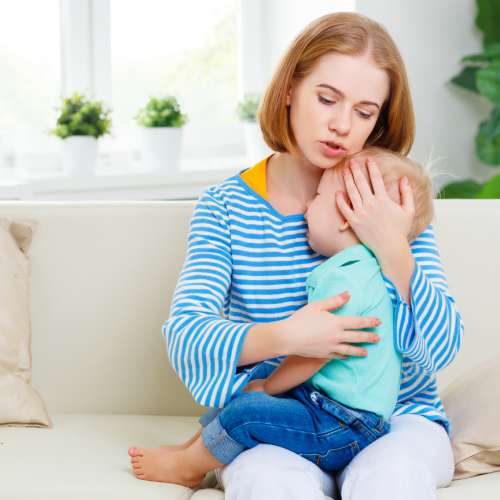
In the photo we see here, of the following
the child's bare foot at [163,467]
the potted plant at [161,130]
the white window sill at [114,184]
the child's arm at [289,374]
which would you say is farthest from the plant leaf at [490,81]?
the child's bare foot at [163,467]

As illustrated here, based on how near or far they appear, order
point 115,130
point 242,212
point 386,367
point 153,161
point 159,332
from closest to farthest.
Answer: point 386,367 → point 242,212 → point 159,332 → point 153,161 → point 115,130

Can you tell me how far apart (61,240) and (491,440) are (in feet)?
3.17

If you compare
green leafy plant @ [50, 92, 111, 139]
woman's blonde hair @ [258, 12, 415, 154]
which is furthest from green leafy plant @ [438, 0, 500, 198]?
woman's blonde hair @ [258, 12, 415, 154]

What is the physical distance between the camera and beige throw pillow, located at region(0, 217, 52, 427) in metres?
1.80

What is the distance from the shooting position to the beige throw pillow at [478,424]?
1.55 meters

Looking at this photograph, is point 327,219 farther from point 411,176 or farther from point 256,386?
point 256,386

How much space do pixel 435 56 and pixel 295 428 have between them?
2.41 meters

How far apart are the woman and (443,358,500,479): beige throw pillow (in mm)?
44

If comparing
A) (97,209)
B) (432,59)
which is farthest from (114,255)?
(432,59)

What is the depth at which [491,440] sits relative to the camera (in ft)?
5.04

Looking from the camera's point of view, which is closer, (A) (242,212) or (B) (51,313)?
(A) (242,212)

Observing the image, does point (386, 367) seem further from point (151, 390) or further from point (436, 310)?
point (151, 390)

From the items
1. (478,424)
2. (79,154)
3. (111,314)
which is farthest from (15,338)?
(79,154)

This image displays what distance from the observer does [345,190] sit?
1576 millimetres
